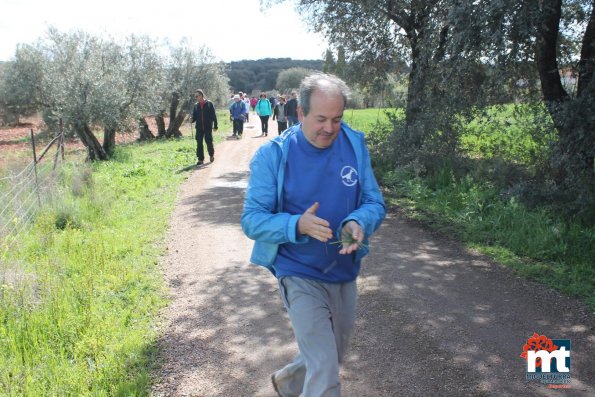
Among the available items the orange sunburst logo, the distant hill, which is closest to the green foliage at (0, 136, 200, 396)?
the orange sunburst logo

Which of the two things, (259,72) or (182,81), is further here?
(259,72)

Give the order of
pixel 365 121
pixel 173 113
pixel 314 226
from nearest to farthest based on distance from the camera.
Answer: pixel 314 226, pixel 365 121, pixel 173 113

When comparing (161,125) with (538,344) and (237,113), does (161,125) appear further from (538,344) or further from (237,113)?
(538,344)

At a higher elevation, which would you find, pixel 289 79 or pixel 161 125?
pixel 289 79

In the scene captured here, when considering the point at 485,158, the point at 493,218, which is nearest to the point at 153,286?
the point at 493,218

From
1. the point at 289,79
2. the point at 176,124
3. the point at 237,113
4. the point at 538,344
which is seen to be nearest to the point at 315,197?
the point at 538,344

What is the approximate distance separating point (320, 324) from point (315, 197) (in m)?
0.70

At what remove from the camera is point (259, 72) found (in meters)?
106

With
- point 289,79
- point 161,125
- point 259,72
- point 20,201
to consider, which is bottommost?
point 20,201

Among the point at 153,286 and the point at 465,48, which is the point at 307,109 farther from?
the point at 465,48

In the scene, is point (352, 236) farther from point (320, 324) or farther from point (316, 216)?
point (320, 324)

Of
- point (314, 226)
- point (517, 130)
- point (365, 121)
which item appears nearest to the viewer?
Result: point (314, 226)

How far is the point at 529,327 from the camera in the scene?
479 centimetres

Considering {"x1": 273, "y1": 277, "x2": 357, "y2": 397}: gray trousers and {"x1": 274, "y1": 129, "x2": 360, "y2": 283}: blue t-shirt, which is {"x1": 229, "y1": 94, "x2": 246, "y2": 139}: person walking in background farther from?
{"x1": 273, "y1": 277, "x2": 357, "y2": 397}: gray trousers
